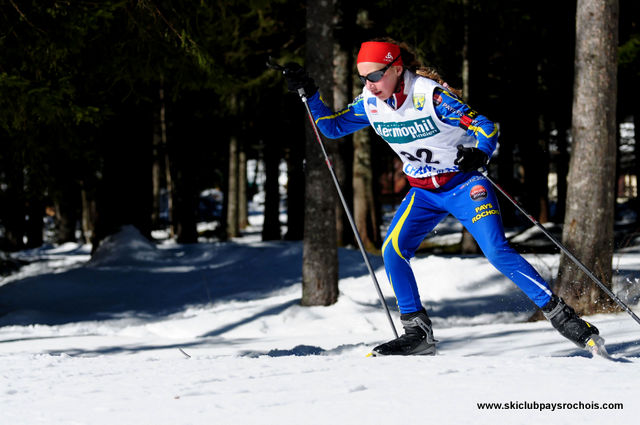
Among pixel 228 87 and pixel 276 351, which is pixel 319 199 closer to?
pixel 276 351

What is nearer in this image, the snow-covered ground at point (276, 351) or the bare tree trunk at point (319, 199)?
the snow-covered ground at point (276, 351)

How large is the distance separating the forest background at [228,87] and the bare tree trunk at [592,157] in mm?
231

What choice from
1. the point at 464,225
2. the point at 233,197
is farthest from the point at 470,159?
the point at 233,197

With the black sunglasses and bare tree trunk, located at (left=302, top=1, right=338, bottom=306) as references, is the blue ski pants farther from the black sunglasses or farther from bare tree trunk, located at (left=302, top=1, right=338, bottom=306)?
bare tree trunk, located at (left=302, top=1, right=338, bottom=306)

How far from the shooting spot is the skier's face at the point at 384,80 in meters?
4.82

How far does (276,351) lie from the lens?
637 cm

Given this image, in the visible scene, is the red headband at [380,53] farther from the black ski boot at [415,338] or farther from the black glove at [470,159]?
the black ski boot at [415,338]

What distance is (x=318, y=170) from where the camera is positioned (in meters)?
9.33

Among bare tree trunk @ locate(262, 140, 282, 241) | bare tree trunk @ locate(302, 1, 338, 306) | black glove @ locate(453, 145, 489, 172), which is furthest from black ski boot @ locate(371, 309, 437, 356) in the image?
bare tree trunk @ locate(262, 140, 282, 241)

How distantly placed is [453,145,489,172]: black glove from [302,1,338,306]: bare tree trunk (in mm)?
4782

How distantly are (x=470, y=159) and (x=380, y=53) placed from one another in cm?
97

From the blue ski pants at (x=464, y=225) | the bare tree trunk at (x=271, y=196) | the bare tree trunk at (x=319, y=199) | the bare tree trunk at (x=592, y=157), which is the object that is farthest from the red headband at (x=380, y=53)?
the bare tree trunk at (x=271, y=196)

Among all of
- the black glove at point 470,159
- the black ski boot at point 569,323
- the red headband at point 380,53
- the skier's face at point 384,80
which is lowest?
the black ski boot at point 569,323

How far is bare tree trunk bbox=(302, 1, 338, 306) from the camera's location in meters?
9.24
